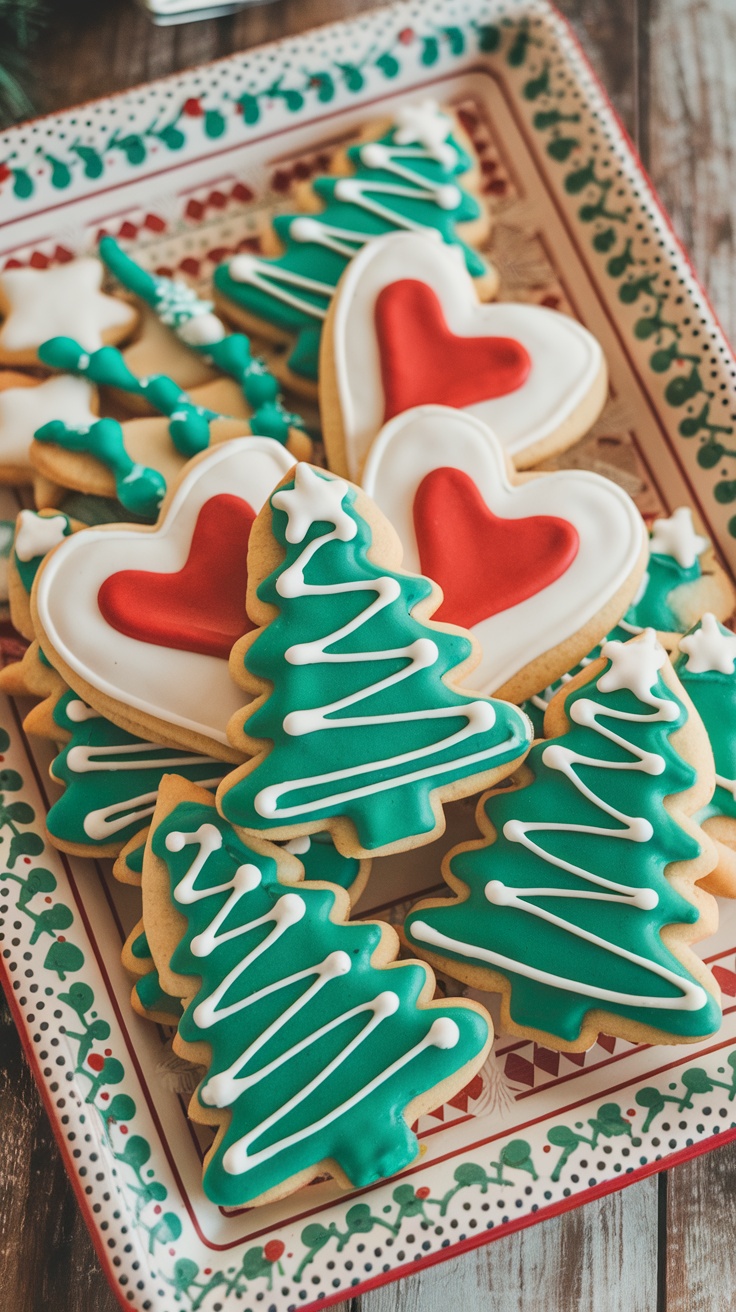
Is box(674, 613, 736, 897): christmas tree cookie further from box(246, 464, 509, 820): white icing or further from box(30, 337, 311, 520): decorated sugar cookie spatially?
box(30, 337, 311, 520): decorated sugar cookie

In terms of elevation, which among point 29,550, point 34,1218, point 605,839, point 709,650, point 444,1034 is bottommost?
point 34,1218

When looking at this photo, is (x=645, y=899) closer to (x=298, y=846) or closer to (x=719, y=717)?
(x=719, y=717)

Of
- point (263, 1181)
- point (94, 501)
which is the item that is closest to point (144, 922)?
point (263, 1181)

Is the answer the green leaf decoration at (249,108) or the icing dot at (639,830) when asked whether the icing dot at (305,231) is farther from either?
the icing dot at (639,830)

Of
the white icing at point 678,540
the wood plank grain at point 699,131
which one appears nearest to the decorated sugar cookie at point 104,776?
the white icing at point 678,540

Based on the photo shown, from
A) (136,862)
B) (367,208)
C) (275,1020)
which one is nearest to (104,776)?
(136,862)

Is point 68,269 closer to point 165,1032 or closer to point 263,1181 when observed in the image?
point 165,1032
